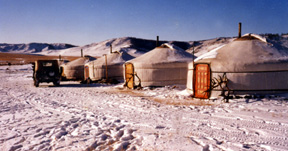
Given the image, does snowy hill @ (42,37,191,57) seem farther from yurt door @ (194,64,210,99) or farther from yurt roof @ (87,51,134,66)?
yurt door @ (194,64,210,99)

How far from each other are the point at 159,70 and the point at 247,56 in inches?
184

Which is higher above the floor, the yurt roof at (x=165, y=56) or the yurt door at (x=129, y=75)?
the yurt roof at (x=165, y=56)

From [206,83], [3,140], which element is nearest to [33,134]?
[3,140]

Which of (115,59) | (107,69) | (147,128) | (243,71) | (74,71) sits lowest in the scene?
(147,128)

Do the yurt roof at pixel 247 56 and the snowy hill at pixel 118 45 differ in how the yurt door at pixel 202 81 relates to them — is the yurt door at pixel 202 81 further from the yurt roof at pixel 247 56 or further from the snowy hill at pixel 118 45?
the snowy hill at pixel 118 45

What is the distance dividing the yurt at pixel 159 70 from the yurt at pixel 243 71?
2961 mm

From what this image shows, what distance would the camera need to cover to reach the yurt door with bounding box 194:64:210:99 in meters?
8.31

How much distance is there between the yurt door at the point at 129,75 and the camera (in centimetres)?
1250

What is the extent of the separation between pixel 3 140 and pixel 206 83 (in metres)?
6.72

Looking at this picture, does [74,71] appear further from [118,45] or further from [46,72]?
[118,45]

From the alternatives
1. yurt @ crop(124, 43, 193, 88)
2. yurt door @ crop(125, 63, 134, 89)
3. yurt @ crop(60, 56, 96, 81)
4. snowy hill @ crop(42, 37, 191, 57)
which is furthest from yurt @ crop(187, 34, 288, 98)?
snowy hill @ crop(42, 37, 191, 57)

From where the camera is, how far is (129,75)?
12.8 m

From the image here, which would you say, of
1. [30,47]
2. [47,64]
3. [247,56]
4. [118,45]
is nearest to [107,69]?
[47,64]

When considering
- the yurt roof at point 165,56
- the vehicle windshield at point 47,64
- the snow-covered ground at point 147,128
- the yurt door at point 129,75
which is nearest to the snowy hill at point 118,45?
the vehicle windshield at point 47,64
